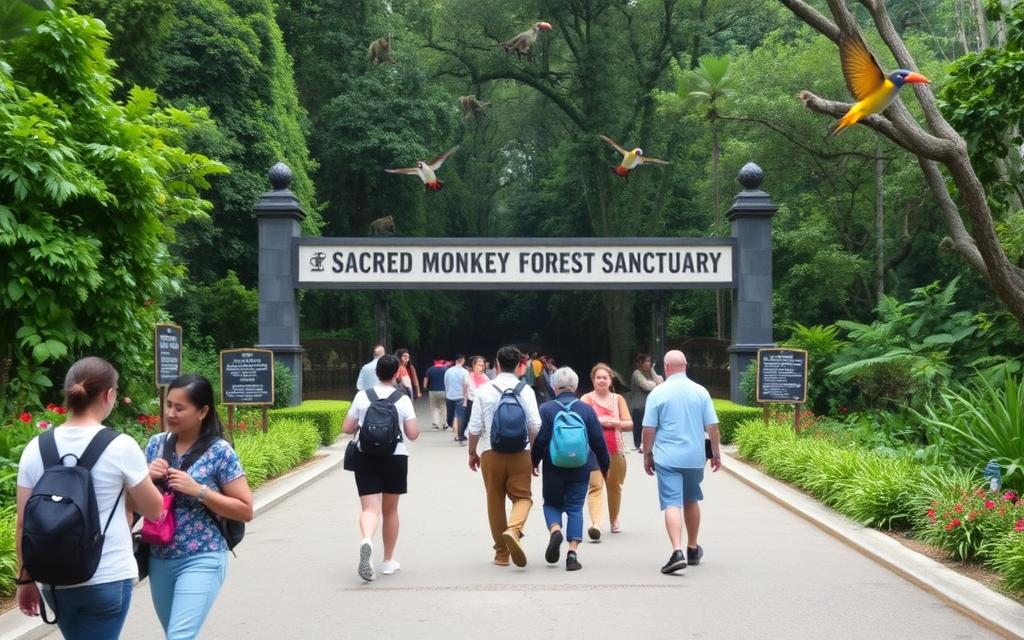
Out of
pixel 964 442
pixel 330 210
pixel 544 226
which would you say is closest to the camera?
pixel 964 442

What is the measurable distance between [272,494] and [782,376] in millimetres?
8311

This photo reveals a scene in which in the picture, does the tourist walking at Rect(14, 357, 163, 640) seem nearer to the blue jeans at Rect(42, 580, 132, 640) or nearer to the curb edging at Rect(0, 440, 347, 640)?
the blue jeans at Rect(42, 580, 132, 640)

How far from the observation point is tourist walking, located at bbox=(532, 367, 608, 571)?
8641 mm

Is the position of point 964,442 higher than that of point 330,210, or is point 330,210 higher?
point 330,210

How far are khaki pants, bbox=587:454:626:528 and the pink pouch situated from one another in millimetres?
→ 6115

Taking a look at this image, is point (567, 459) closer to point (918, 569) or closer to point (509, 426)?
point (509, 426)

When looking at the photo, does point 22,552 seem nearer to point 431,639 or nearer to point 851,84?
point 431,639

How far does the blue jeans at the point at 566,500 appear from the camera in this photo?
875 cm

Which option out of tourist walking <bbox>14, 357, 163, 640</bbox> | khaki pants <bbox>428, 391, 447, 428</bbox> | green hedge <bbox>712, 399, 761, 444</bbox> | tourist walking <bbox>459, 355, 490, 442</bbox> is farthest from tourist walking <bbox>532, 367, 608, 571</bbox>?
khaki pants <bbox>428, 391, 447, 428</bbox>

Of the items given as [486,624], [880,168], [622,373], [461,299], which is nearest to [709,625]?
[486,624]

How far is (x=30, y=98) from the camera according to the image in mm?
11695

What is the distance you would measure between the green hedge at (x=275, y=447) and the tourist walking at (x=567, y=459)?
4974mm

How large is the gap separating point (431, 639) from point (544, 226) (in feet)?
147

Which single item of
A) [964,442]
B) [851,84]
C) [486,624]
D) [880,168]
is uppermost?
[880,168]
